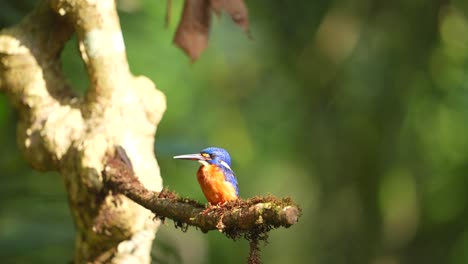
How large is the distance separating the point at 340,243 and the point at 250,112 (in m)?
1.42

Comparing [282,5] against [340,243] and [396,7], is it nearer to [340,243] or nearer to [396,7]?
[396,7]

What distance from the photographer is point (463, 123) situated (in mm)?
8672

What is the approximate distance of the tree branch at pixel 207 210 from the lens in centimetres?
289

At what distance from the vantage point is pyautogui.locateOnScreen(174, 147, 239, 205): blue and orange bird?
3.55 meters

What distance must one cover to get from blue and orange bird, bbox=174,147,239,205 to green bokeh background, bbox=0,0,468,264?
11.6 ft

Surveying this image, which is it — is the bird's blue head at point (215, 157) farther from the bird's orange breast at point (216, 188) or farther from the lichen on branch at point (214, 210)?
the lichen on branch at point (214, 210)

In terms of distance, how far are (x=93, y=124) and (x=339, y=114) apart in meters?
4.65

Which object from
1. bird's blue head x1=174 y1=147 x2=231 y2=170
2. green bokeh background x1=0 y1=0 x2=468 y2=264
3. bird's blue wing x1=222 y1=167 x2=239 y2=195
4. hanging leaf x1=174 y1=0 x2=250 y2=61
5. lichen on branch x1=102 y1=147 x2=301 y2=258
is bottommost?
lichen on branch x1=102 y1=147 x2=301 y2=258

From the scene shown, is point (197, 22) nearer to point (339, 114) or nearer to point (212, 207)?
point (212, 207)

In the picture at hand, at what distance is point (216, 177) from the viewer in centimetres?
360

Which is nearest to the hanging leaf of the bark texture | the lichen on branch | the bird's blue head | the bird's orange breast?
the bark texture

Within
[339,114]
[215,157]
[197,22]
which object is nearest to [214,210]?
[215,157]

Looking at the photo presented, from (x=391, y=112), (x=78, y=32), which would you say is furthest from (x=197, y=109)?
(x=78, y=32)

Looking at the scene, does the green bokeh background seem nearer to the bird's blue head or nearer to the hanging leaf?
the hanging leaf
